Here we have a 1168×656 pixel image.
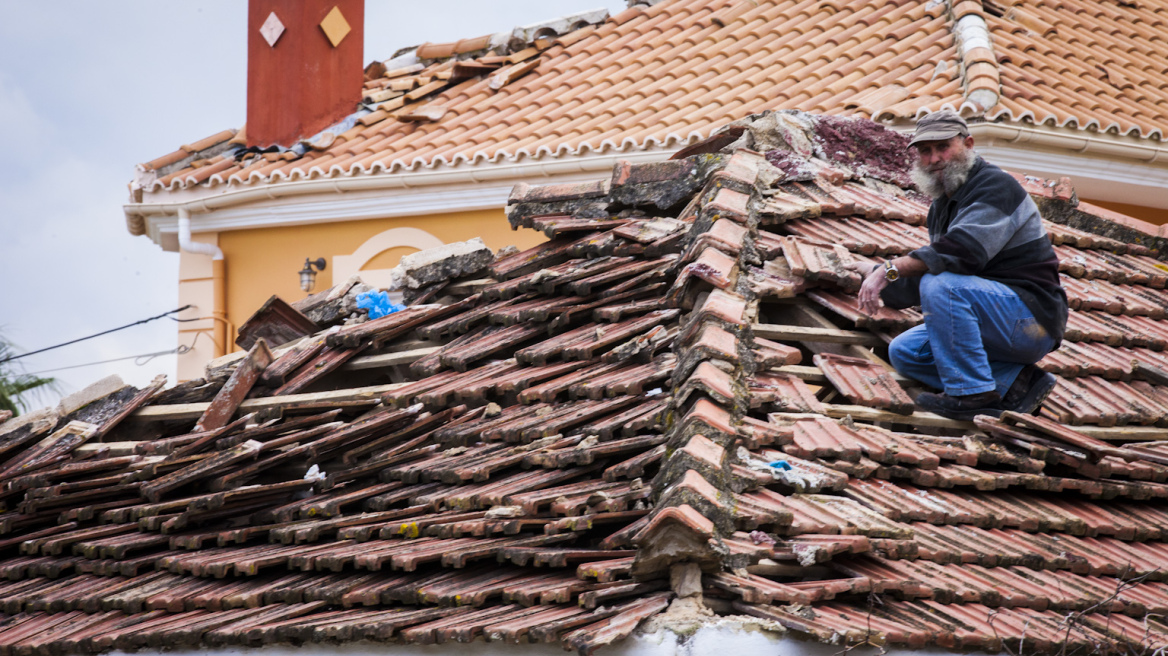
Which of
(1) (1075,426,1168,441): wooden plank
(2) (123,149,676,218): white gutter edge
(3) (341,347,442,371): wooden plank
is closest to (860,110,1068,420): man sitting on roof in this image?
(1) (1075,426,1168,441): wooden plank

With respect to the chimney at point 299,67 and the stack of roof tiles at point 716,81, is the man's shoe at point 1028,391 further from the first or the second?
the chimney at point 299,67

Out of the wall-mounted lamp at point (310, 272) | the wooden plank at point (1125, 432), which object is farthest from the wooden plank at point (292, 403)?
the wall-mounted lamp at point (310, 272)

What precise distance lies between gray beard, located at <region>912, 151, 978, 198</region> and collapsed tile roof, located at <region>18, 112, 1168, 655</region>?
0.48 meters

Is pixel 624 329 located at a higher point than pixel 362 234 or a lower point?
higher

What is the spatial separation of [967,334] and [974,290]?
0.17 meters

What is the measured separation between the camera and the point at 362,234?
39.3 ft

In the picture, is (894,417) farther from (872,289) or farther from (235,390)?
(235,390)

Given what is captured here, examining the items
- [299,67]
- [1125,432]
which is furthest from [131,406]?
[299,67]

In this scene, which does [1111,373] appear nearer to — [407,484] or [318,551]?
[407,484]

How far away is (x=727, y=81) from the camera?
35.8ft

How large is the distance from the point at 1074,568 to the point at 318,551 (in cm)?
264

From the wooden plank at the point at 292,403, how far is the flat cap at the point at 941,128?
2.52 meters

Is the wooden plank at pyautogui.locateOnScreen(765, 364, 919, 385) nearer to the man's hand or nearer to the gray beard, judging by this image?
the man's hand

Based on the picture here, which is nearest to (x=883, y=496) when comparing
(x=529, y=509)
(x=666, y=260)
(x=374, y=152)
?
(x=529, y=509)
